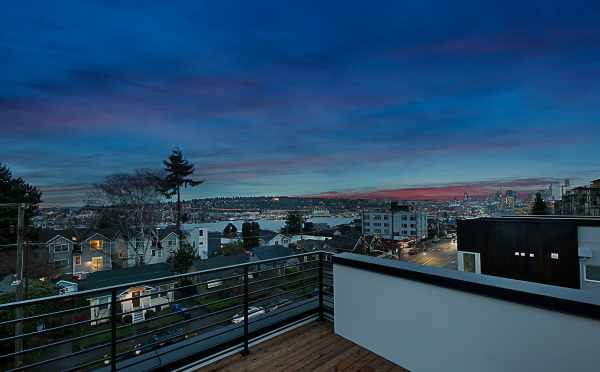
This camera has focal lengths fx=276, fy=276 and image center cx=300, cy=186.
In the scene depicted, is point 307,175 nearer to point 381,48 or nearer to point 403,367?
point 381,48

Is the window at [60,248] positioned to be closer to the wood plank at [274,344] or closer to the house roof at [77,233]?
the house roof at [77,233]

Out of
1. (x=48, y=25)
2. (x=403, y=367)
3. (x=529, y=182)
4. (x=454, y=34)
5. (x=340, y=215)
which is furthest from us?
(x=529, y=182)

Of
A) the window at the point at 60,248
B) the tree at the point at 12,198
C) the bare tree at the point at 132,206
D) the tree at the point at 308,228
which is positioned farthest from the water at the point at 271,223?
the tree at the point at 12,198

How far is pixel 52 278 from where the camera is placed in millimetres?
10000

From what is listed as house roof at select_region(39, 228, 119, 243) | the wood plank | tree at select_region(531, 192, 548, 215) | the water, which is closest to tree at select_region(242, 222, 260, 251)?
the water

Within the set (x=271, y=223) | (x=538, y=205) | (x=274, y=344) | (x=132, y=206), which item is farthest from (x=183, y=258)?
(x=538, y=205)

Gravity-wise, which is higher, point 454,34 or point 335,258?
point 454,34

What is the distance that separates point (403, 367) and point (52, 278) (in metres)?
12.7

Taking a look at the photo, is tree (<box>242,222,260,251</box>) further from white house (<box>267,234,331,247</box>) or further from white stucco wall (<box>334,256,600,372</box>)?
white stucco wall (<box>334,256,600,372</box>)

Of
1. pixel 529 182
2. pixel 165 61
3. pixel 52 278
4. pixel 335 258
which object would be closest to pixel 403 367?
pixel 335 258

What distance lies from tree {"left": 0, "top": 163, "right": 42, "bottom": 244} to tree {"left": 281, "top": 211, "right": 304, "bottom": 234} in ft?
33.9

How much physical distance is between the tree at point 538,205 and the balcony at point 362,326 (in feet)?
36.1

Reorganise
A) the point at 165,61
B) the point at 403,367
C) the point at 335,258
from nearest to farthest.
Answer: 1. the point at 403,367
2. the point at 335,258
3. the point at 165,61

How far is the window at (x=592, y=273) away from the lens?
225 inches
